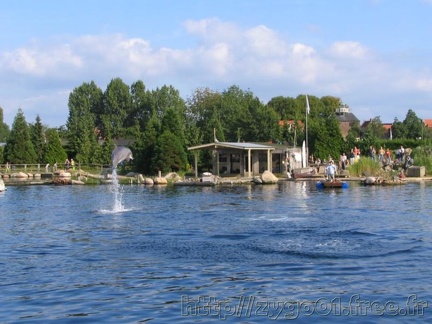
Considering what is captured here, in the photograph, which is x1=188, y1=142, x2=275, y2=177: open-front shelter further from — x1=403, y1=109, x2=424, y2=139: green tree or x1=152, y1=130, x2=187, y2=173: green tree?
x1=403, y1=109, x2=424, y2=139: green tree

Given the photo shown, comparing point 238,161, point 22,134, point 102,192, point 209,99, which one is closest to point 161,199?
point 102,192

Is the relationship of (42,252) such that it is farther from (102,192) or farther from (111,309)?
(102,192)

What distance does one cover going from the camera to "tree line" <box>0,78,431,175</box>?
227ft

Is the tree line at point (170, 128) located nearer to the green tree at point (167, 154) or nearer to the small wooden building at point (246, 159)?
the green tree at point (167, 154)

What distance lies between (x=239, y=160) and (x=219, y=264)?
44.9 metres

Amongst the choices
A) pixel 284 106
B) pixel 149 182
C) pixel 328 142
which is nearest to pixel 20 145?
pixel 149 182

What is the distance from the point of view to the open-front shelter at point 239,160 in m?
61.8

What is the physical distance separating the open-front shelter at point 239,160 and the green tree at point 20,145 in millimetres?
25236

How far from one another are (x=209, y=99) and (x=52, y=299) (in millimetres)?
98913

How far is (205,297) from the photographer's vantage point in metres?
14.9

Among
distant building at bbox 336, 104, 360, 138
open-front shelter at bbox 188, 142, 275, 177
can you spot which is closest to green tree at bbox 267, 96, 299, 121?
distant building at bbox 336, 104, 360, 138

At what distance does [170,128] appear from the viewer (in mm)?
71062

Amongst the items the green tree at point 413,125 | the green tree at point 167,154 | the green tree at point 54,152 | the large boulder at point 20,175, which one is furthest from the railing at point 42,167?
the green tree at point 413,125

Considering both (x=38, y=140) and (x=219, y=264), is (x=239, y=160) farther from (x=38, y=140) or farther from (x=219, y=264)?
(x=219, y=264)
